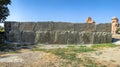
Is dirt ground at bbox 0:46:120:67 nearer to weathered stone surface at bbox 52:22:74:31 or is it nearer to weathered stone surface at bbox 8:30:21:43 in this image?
weathered stone surface at bbox 52:22:74:31

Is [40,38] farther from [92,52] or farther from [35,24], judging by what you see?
[92,52]

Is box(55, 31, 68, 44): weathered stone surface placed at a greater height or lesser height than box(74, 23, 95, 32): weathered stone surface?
lesser

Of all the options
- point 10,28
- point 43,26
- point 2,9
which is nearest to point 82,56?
point 43,26

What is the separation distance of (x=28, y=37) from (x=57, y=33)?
6.43 ft

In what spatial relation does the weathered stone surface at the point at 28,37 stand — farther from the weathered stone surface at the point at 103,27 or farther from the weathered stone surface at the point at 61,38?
the weathered stone surface at the point at 103,27

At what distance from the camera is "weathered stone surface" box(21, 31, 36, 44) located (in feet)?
49.7

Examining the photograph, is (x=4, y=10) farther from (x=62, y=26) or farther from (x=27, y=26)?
(x=62, y=26)

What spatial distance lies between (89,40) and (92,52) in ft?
12.6

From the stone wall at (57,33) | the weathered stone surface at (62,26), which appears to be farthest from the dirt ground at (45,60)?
the weathered stone surface at (62,26)

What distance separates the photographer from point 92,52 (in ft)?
35.7

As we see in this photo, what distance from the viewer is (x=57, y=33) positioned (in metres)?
14.9

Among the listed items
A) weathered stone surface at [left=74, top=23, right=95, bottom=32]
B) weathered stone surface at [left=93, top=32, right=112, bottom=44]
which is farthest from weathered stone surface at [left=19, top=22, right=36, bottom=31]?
weathered stone surface at [left=93, top=32, right=112, bottom=44]

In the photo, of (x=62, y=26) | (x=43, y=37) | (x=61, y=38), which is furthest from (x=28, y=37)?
(x=62, y=26)

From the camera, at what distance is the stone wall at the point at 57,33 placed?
1462 centimetres
